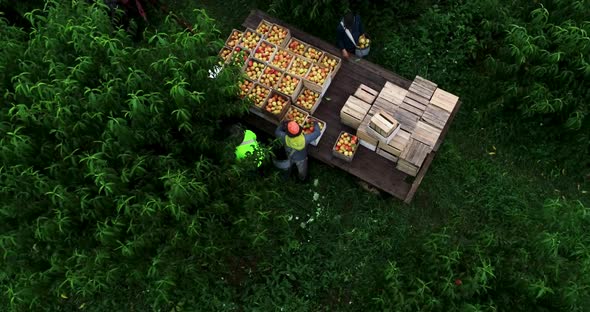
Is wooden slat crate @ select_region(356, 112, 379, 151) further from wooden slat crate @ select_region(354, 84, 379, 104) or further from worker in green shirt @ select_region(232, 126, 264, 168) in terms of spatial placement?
worker in green shirt @ select_region(232, 126, 264, 168)

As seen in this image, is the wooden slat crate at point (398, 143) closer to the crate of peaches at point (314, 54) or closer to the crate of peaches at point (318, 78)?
the crate of peaches at point (318, 78)

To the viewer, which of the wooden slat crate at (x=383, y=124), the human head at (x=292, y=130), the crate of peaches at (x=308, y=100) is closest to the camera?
the human head at (x=292, y=130)

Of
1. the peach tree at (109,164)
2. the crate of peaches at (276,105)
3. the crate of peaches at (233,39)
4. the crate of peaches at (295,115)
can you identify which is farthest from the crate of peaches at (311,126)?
the crate of peaches at (233,39)

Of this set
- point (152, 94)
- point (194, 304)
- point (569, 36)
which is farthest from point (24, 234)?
point (569, 36)

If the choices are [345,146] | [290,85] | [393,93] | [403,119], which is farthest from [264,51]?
[403,119]

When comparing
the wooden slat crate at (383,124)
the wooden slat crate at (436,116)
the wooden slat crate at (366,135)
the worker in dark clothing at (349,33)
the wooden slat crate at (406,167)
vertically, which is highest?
the worker in dark clothing at (349,33)

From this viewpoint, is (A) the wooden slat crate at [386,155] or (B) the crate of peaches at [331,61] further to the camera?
(B) the crate of peaches at [331,61]
